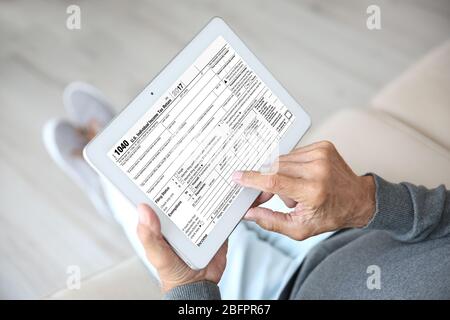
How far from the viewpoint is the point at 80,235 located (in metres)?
1.24

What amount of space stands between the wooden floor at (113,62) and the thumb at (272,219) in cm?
69

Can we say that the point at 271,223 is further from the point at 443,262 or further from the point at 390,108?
the point at 390,108

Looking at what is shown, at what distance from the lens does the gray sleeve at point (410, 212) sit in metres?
0.61

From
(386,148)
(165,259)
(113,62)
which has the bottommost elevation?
(165,259)

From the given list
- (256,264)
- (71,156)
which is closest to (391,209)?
(256,264)

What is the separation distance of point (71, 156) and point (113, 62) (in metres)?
0.61

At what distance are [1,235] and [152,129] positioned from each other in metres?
0.93

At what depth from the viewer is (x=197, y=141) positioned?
559 mm

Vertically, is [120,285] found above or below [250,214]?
below

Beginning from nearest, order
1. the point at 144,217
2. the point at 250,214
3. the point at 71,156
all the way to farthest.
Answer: the point at 144,217 < the point at 250,214 < the point at 71,156

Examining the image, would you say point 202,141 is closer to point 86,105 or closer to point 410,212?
point 410,212

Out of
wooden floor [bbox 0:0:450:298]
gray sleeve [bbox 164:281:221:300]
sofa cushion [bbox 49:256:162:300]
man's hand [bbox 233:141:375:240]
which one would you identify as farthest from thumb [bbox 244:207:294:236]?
wooden floor [bbox 0:0:450:298]

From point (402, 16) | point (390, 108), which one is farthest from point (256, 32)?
point (390, 108)

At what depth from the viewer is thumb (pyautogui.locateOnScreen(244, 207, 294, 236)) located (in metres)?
0.60
